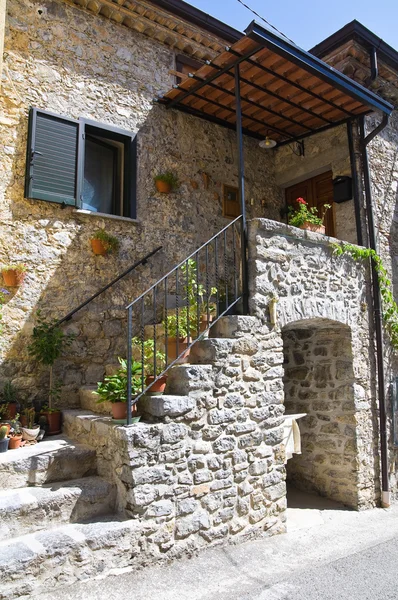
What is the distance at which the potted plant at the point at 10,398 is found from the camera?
178 inches

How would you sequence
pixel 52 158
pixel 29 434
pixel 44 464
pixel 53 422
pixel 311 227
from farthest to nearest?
pixel 311 227, pixel 52 158, pixel 53 422, pixel 29 434, pixel 44 464

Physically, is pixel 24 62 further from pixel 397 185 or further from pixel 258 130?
pixel 397 185

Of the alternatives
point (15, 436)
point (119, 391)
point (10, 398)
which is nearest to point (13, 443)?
point (15, 436)

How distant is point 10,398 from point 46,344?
662 mm

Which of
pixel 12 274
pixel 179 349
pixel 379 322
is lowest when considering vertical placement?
pixel 179 349

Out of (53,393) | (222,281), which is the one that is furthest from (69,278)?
(222,281)

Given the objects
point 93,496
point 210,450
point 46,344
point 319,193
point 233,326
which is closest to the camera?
point 93,496

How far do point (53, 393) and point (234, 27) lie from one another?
5.91 meters

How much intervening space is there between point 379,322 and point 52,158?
15.6ft

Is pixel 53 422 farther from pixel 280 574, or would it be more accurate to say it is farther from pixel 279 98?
pixel 279 98

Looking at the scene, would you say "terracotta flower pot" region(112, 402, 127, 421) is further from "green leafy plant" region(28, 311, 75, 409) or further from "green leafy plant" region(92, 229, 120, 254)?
"green leafy plant" region(92, 229, 120, 254)

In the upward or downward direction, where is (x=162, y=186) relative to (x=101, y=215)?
upward

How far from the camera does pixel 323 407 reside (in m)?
6.17

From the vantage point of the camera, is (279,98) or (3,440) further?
(279,98)
